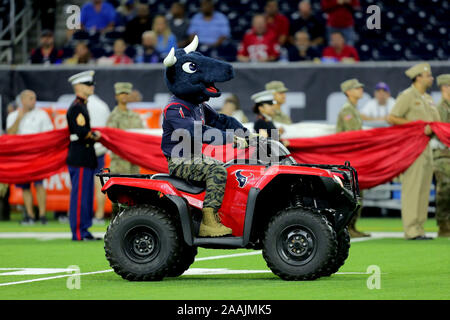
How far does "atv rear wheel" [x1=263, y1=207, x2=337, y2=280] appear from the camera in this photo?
8531mm

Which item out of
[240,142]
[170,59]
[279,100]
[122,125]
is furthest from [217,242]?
[122,125]

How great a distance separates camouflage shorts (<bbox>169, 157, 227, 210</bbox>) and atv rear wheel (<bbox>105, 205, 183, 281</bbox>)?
1.21ft

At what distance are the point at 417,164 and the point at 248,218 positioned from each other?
18.6ft

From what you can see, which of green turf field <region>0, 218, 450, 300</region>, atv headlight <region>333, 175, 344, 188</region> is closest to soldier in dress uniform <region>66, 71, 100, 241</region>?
green turf field <region>0, 218, 450, 300</region>

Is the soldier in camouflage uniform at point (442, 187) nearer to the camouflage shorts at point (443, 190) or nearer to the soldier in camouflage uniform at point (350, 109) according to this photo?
the camouflage shorts at point (443, 190)

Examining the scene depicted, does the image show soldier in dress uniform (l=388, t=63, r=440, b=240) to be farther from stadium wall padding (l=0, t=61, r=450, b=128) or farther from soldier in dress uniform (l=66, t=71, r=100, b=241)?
stadium wall padding (l=0, t=61, r=450, b=128)

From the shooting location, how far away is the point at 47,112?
60.5 feet

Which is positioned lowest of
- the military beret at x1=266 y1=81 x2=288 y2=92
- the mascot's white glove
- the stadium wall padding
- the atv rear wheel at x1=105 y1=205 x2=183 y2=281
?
the atv rear wheel at x1=105 y1=205 x2=183 y2=281

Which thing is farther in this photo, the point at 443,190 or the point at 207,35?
the point at 207,35

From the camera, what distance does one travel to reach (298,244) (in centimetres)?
862

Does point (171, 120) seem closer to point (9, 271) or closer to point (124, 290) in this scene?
point (124, 290)

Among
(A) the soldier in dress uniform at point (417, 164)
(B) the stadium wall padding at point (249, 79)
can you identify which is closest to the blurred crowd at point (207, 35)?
(B) the stadium wall padding at point (249, 79)

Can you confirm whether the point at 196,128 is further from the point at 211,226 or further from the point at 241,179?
the point at 211,226
